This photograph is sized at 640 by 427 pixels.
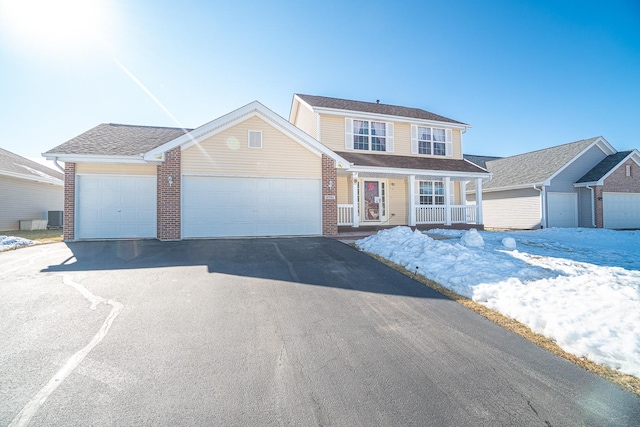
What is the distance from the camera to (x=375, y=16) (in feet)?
37.2

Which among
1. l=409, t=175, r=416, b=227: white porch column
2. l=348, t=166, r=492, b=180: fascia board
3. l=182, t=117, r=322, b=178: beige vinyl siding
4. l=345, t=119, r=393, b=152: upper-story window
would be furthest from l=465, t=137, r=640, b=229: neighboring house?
l=182, t=117, r=322, b=178: beige vinyl siding

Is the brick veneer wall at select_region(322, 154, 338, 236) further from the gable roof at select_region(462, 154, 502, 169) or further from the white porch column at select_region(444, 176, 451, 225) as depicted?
the gable roof at select_region(462, 154, 502, 169)

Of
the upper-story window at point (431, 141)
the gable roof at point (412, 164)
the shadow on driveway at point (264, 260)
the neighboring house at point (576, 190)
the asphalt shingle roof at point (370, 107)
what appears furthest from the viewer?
the neighboring house at point (576, 190)

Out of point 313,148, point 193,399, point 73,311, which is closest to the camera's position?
point 193,399

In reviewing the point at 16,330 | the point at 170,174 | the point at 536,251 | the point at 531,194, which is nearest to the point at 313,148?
the point at 170,174

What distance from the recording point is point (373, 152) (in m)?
15.7

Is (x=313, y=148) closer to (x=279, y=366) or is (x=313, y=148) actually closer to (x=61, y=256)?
(x=61, y=256)

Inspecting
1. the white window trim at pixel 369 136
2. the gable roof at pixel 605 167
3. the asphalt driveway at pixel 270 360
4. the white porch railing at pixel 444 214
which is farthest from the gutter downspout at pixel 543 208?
the asphalt driveway at pixel 270 360

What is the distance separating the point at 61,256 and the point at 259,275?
6163 millimetres

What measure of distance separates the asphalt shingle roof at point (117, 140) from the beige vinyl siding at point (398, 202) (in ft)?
37.4

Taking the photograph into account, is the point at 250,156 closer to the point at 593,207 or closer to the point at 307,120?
the point at 307,120

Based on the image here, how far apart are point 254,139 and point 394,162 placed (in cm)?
721

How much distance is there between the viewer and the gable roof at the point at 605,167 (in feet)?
59.5

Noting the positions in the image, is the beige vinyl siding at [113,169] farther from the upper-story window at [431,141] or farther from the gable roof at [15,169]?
the upper-story window at [431,141]
